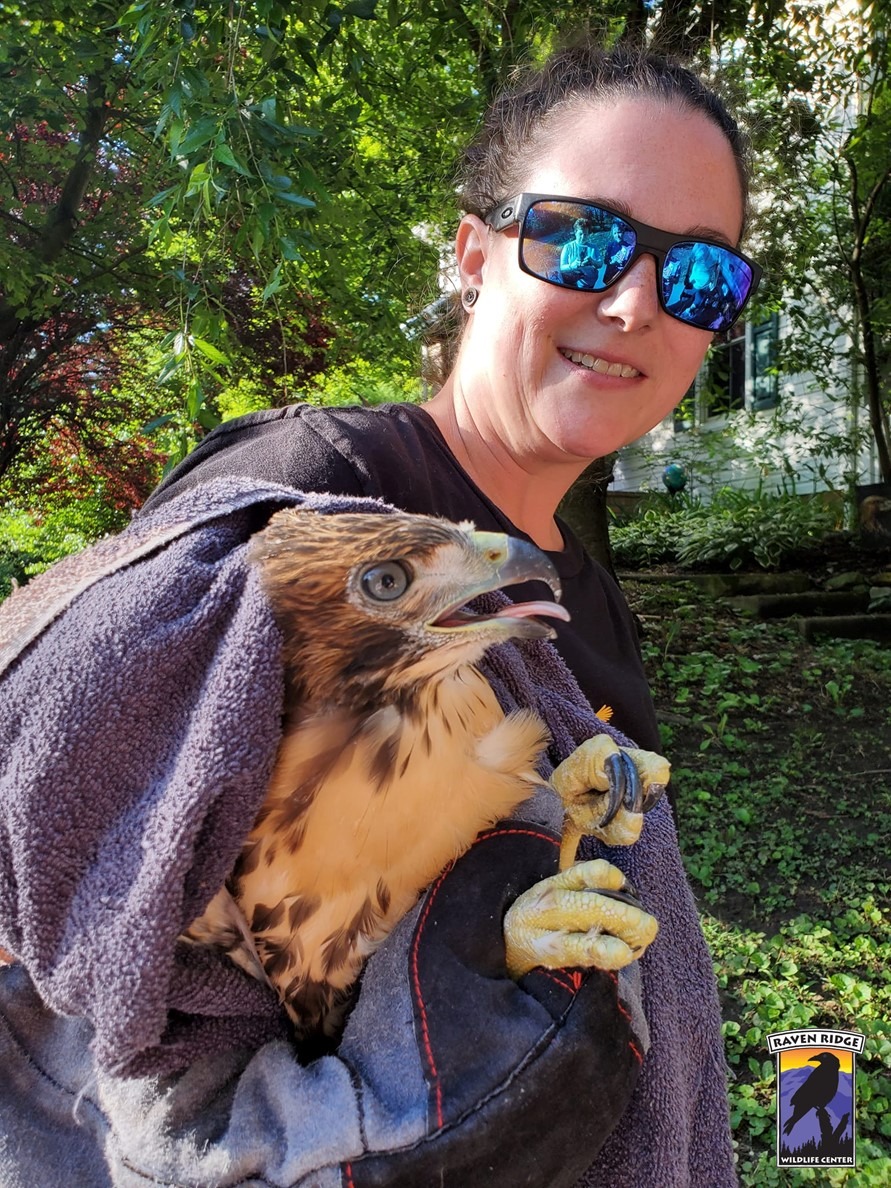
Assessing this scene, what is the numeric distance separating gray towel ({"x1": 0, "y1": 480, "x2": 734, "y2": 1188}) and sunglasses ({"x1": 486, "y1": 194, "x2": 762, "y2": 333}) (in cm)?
89

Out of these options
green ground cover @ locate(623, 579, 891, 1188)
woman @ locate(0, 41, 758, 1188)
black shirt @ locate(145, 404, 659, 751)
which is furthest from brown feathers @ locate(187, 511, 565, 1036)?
green ground cover @ locate(623, 579, 891, 1188)

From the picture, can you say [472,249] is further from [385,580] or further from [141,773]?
[141,773]

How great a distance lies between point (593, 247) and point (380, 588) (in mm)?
1044

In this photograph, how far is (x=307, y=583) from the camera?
1.23m

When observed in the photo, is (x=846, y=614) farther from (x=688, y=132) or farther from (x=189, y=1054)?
(x=189, y=1054)

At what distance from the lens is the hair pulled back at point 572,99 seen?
6.79ft

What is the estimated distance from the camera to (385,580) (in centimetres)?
123

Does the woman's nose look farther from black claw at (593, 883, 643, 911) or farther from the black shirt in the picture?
black claw at (593, 883, 643, 911)

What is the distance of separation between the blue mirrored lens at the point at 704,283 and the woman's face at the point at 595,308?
3 cm

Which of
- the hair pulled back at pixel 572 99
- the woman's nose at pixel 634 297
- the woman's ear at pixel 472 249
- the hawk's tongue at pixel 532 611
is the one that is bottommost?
the hawk's tongue at pixel 532 611

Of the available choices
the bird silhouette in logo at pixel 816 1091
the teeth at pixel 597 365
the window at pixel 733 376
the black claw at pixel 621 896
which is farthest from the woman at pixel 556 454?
the window at pixel 733 376

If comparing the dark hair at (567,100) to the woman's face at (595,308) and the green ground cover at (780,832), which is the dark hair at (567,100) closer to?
the woman's face at (595,308)

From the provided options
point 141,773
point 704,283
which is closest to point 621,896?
point 141,773

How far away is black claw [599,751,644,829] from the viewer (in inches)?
52.2
